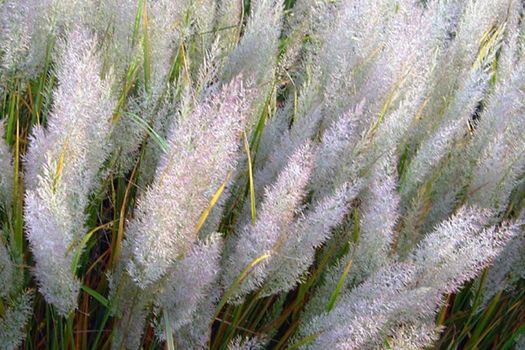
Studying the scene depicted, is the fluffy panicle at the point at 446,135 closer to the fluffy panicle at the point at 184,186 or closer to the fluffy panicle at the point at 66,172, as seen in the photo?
the fluffy panicle at the point at 184,186

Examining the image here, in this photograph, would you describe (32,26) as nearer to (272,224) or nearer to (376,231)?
(272,224)

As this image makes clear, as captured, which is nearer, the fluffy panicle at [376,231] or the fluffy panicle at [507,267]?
the fluffy panicle at [376,231]

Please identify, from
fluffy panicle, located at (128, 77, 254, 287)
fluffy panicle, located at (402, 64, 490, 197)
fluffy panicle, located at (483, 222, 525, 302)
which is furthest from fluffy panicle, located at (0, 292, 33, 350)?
fluffy panicle, located at (483, 222, 525, 302)

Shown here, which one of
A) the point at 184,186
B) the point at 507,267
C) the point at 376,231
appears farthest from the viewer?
the point at 507,267

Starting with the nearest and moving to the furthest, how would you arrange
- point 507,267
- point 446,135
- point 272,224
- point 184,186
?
point 184,186 → point 272,224 → point 446,135 → point 507,267

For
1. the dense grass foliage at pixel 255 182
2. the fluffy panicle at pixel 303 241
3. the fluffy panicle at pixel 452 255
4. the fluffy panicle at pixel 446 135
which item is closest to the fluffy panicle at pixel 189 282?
the dense grass foliage at pixel 255 182

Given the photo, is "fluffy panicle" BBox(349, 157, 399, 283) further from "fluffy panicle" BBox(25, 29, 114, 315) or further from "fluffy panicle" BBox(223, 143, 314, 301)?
"fluffy panicle" BBox(25, 29, 114, 315)

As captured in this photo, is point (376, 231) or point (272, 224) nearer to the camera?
point (272, 224)

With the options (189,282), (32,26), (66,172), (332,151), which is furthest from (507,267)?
(32,26)
